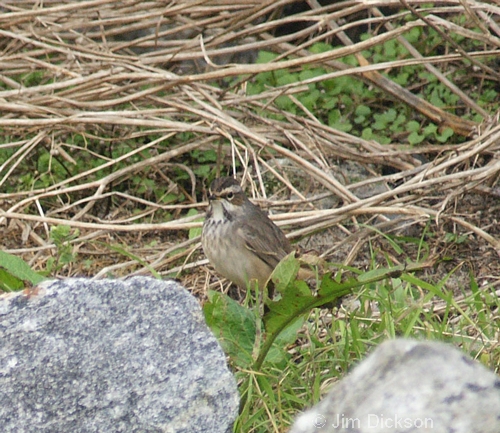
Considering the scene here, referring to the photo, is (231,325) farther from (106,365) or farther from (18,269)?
(18,269)

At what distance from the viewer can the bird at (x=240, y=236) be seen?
571cm

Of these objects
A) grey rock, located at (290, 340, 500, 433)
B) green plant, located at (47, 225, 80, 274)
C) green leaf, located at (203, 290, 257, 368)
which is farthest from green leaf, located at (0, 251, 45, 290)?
grey rock, located at (290, 340, 500, 433)

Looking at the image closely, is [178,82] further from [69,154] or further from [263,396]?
[263,396]

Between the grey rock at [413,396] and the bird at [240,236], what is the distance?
331cm

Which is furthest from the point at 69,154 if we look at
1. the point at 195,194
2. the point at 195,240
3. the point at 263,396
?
the point at 263,396

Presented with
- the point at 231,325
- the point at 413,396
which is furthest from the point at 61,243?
the point at 413,396

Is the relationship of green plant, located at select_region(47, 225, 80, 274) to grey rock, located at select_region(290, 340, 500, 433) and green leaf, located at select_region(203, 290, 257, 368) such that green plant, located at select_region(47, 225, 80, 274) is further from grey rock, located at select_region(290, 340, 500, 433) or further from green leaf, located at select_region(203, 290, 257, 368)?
grey rock, located at select_region(290, 340, 500, 433)

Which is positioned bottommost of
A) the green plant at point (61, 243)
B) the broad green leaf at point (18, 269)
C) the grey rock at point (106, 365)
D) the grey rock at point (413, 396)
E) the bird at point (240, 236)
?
the bird at point (240, 236)

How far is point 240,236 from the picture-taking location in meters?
5.88

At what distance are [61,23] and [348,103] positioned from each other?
7.75 feet

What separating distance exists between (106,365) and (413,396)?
136 centimetres

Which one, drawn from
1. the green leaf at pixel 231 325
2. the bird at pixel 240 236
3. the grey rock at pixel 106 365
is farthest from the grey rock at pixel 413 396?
the bird at pixel 240 236

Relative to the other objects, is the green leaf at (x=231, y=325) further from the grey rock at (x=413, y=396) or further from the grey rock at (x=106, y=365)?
the grey rock at (x=413, y=396)

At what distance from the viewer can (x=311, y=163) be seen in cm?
665
